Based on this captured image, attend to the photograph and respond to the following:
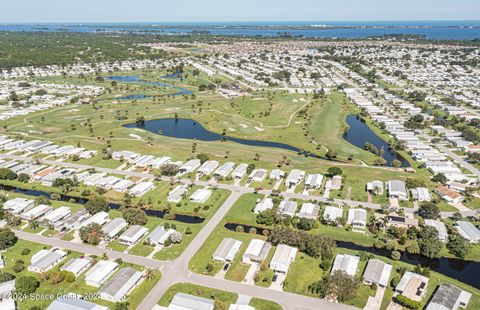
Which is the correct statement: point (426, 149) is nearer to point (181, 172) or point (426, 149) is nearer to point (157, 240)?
point (181, 172)

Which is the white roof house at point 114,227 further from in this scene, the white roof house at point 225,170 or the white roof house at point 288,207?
the white roof house at point 288,207

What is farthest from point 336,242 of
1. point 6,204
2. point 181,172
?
point 6,204

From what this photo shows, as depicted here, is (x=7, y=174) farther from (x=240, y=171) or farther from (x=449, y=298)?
(x=449, y=298)

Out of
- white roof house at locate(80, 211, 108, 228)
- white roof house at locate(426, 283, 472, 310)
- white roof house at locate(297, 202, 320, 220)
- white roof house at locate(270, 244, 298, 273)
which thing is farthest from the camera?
white roof house at locate(297, 202, 320, 220)

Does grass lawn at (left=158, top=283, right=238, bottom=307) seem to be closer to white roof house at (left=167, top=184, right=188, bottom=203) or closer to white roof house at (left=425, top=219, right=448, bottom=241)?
white roof house at (left=167, top=184, right=188, bottom=203)

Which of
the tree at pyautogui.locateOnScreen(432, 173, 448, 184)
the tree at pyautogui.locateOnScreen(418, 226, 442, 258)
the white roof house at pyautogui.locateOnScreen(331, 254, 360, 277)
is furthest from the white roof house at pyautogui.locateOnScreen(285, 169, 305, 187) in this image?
the tree at pyautogui.locateOnScreen(432, 173, 448, 184)

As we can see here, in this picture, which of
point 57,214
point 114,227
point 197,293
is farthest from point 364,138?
point 57,214
